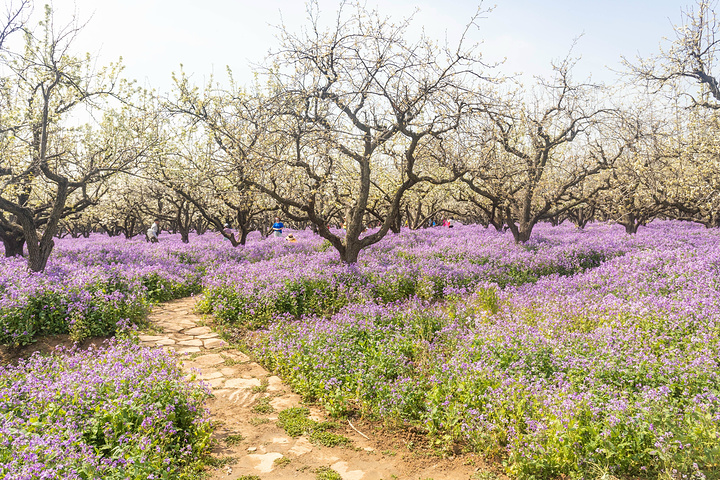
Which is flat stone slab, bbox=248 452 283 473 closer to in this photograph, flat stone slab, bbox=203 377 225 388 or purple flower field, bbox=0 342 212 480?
purple flower field, bbox=0 342 212 480

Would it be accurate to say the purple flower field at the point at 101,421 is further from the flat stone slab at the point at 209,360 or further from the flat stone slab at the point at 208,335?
the flat stone slab at the point at 208,335

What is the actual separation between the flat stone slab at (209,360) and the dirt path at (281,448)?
0.27m

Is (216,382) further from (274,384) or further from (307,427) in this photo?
(307,427)

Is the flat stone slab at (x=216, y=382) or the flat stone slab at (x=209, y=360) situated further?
the flat stone slab at (x=209, y=360)

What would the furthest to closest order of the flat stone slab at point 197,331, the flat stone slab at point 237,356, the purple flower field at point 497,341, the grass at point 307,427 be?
the flat stone slab at point 197,331
the flat stone slab at point 237,356
the grass at point 307,427
the purple flower field at point 497,341

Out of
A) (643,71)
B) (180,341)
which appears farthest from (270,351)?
(643,71)

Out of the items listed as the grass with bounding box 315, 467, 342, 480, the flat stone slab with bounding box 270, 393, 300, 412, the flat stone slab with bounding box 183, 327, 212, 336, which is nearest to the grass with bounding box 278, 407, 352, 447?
the flat stone slab with bounding box 270, 393, 300, 412

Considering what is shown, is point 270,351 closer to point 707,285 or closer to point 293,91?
point 293,91

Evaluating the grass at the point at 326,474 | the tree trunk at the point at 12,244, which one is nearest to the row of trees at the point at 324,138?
the tree trunk at the point at 12,244

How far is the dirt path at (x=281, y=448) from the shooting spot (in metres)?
4.84

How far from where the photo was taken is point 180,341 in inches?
376

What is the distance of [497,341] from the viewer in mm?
6852

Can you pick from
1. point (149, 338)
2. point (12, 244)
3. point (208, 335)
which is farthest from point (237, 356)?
point (12, 244)

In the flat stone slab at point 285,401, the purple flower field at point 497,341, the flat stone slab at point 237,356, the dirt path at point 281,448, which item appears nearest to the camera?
the purple flower field at point 497,341
